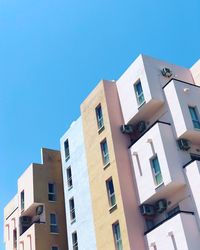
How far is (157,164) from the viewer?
23406 millimetres

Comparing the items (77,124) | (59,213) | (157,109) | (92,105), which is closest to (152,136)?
(157,109)

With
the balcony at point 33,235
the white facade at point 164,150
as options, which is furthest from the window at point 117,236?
the balcony at point 33,235

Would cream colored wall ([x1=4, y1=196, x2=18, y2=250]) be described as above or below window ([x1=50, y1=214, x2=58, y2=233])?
above

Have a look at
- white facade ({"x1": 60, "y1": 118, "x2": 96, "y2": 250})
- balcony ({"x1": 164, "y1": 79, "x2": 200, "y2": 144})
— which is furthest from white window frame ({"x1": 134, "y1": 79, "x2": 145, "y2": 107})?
white facade ({"x1": 60, "y1": 118, "x2": 96, "y2": 250})

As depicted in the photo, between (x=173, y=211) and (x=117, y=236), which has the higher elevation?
(x=173, y=211)

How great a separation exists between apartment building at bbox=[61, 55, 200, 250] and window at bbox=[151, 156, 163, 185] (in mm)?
57

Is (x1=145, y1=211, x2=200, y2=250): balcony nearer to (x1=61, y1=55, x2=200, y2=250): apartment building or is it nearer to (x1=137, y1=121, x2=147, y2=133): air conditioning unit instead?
(x1=61, y1=55, x2=200, y2=250): apartment building

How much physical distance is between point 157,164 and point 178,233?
419 cm

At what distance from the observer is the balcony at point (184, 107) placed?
2348 cm

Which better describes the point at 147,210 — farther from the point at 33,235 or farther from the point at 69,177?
the point at 33,235

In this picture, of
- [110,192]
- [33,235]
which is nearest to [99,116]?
[110,192]

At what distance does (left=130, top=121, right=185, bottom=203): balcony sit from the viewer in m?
22.3

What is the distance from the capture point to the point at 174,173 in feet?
72.7

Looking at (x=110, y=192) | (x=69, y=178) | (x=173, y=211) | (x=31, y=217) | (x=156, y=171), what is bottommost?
(x=173, y=211)
